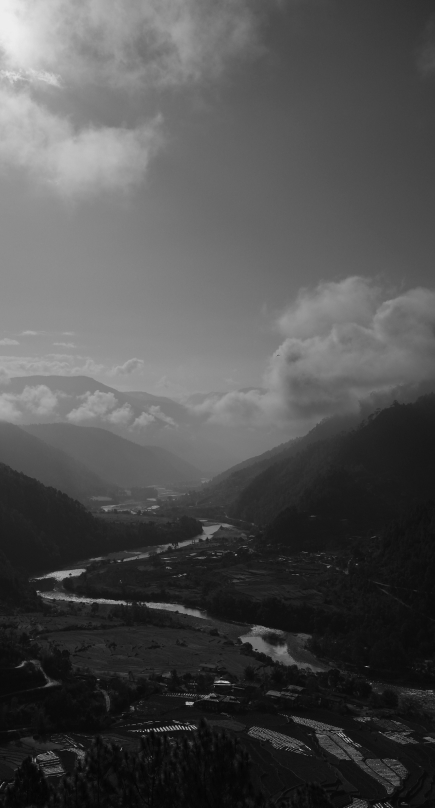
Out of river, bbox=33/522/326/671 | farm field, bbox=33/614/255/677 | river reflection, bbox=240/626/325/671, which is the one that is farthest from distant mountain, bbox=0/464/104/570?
river reflection, bbox=240/626/325/671

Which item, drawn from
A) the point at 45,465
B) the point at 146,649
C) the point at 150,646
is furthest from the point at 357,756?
the point at 45,465

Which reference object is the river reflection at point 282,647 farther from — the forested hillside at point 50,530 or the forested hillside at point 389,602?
the forested hillside at point 50,530

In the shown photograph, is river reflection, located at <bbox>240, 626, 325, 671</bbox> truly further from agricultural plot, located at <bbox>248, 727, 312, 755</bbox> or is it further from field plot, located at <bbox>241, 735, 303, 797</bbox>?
field plot, located at <bbox>241, 735, 303, 797</bbox>

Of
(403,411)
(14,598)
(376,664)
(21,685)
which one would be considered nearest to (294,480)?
(403,411)

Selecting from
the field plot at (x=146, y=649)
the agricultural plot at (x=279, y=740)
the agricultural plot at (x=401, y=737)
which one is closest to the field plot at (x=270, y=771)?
the agricultural plot at (x=279, y=740)

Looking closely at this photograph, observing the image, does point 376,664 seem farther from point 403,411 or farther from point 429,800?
point 403,411

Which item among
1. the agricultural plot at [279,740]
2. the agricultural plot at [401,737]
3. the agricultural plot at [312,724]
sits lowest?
the agricultural plot at [401,737]
